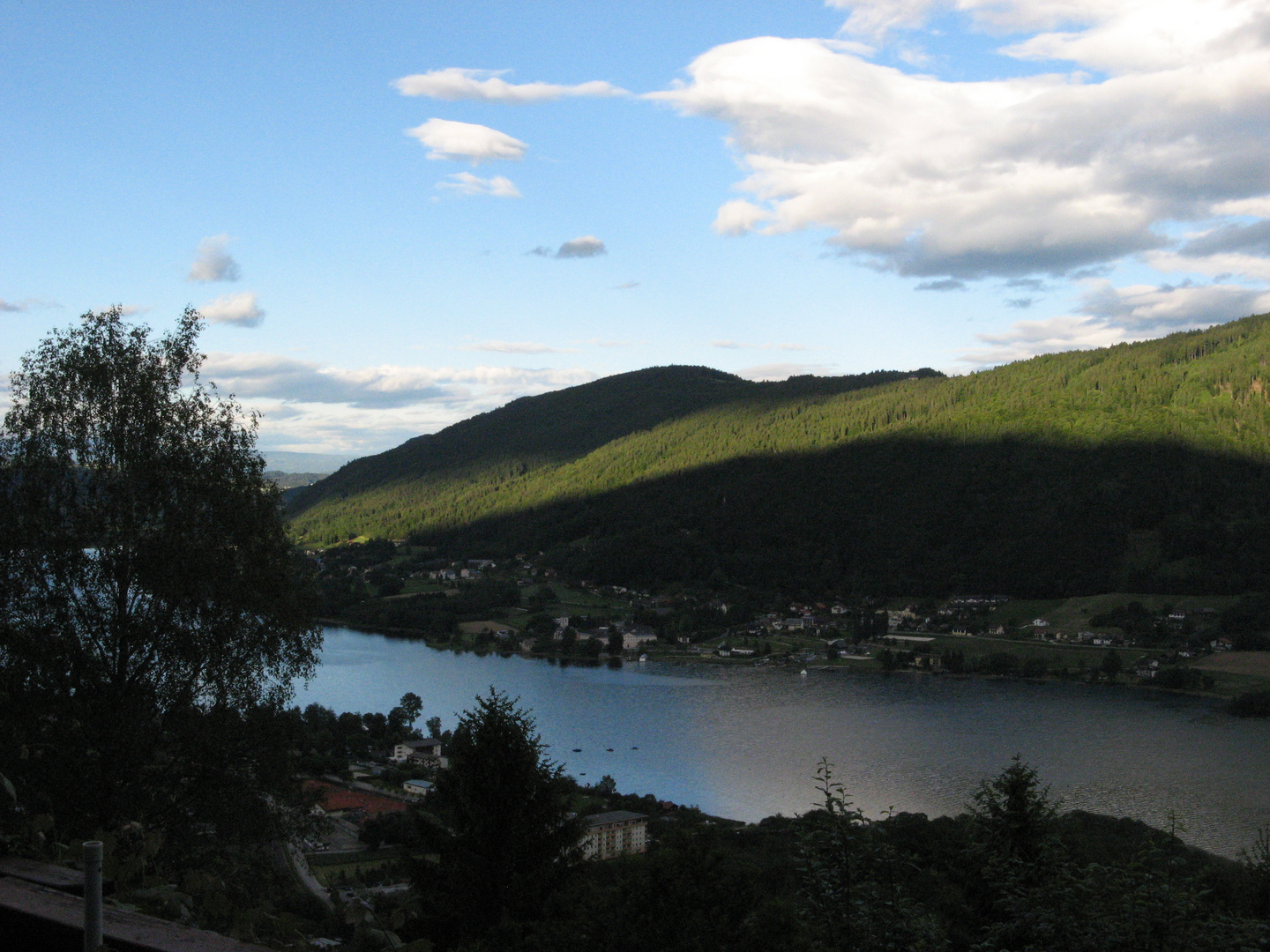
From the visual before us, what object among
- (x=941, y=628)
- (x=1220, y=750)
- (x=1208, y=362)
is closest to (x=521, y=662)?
(x=941, y=628)

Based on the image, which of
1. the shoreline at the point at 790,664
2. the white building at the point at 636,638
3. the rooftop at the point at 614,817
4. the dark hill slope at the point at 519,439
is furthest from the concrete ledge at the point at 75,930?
the dark hill slope at the point at 519,439

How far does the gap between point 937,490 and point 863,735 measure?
28766mm

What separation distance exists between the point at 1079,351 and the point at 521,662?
4257cm

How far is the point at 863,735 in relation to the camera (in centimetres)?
2020

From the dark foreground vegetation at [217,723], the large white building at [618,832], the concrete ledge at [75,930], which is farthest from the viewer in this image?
the large white building at [618,832]

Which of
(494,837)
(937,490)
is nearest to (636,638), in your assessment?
(937,490)

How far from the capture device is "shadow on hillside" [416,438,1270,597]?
39.1 m

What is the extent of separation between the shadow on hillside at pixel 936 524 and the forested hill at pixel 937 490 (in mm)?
97

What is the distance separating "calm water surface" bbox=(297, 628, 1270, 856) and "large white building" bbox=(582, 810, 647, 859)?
166 centimetres

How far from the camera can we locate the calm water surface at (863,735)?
52.3 ft

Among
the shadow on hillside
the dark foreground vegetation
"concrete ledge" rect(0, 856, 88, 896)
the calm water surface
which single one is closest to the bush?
the calm water surface

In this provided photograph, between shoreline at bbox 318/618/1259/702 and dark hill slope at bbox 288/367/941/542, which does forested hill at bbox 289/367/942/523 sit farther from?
shoreline at bbox 318/618/1259/702

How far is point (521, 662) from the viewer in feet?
102

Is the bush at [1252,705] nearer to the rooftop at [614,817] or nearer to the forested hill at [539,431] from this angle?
the rooftop at [614,817]
